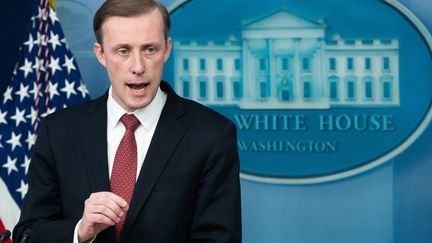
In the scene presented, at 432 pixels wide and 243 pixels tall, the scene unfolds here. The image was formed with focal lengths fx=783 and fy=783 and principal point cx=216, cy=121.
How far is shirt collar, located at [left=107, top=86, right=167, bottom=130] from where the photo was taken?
1.87 metres

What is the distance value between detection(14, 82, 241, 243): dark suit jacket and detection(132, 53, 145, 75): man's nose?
17 cm

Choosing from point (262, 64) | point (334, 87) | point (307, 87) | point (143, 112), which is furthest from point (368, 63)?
point (143, 112)

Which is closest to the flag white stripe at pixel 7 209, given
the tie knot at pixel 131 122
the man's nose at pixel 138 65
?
the tie knot at pixel 131 122

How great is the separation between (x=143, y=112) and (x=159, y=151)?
0.12 metres

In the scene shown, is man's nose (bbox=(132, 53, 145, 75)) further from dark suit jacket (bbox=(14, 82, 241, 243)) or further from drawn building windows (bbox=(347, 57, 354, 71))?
drawn building windows (bbox=(347, 57, 354, 71))

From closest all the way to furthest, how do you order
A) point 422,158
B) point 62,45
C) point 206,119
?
point 206,119
point 422,158
point 62,45

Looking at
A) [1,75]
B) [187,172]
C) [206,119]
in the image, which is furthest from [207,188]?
[1,75]

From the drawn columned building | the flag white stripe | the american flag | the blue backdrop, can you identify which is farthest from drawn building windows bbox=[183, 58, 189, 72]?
the flag white stripe

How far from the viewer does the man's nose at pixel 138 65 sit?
1.75 meters

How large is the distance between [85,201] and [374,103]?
187 cm

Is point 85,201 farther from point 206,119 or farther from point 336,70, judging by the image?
point 336,70

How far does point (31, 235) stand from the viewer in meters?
1.78

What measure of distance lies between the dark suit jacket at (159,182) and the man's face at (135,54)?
0.11 m

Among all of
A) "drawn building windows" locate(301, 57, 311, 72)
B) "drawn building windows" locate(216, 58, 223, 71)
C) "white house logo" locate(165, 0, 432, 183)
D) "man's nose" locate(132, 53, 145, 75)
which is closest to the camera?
"man's nose" locate(132, 53, 145, 75)
